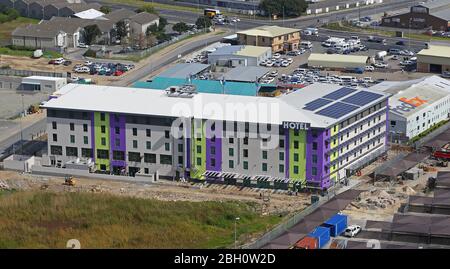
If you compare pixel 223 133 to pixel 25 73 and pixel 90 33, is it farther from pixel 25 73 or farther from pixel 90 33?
pixel 90 33

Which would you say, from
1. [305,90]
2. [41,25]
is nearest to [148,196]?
[305,90]

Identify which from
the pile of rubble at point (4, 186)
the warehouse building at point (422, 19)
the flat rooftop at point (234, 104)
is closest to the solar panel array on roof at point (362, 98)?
the flat rooftop at point (234, 104)

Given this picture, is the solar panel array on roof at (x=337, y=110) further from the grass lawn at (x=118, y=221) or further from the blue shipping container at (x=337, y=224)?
the blue shipping container at (x=337, y=224)

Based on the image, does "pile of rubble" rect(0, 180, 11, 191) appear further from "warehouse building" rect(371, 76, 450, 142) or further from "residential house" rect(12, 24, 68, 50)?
"residential house" rect(12, 24, 68, 50)

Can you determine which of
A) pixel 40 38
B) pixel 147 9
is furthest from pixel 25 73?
pixel 147 9

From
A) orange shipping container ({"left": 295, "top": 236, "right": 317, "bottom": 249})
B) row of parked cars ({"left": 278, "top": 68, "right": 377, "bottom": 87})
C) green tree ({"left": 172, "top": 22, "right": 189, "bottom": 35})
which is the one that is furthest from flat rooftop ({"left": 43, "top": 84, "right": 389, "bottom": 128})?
green tree ({"left": 172, "top": 22, "right": 189, "bottom": 35})
